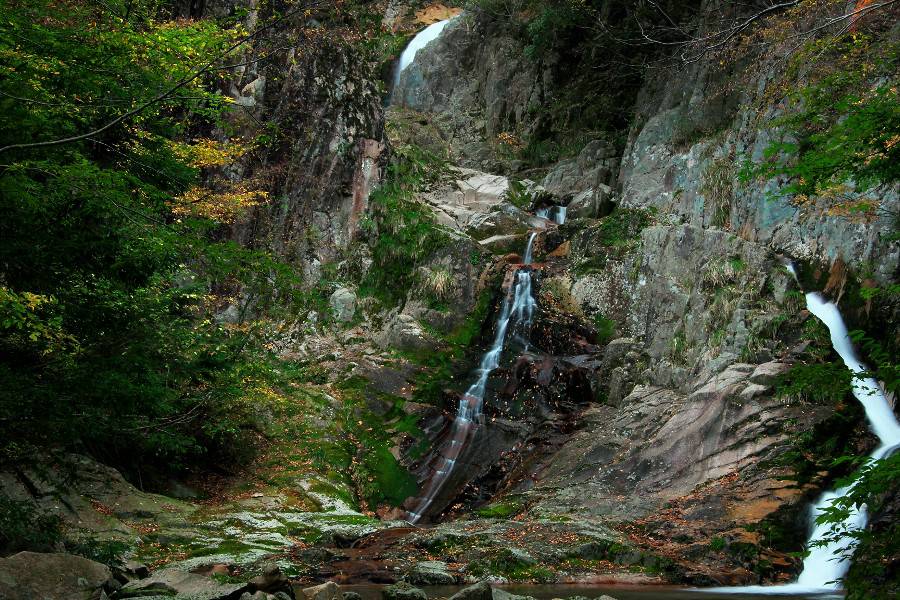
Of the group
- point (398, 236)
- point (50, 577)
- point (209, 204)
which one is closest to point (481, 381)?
point (398, 236)

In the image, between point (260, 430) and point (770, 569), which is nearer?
point (770, 569)

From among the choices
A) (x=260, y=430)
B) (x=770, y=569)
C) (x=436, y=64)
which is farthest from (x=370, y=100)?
(x=770, y=569)

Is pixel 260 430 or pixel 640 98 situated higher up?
pixel 640 98

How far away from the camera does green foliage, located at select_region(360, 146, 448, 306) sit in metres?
19.9

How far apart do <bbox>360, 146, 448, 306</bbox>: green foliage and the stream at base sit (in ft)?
39.4

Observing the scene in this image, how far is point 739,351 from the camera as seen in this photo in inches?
513

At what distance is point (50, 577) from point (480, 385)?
37.5 feet

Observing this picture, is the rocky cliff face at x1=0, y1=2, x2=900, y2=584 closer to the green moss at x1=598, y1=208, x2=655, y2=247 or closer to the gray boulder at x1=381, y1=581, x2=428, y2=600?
the green moss at x1=598, y1=208, x2=655, y2=247

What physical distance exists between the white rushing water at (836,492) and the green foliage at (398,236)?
1057cm

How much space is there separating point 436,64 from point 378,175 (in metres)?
11.2

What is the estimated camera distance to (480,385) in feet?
52.5

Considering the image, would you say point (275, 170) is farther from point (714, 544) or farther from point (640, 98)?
point (714, 544)

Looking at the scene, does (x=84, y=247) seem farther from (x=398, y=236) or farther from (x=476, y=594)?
(x=398, y=236)

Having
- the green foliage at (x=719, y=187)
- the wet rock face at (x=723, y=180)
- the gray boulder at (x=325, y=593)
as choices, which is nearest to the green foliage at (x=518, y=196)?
the wet rock face at (x=723, y=180)
